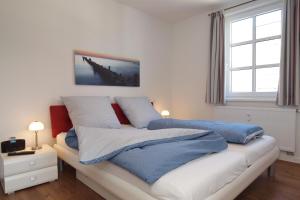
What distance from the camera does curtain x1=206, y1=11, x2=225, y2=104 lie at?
10.6 feet

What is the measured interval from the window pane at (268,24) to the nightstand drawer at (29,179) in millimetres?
3368

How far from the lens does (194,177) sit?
1.14 meters

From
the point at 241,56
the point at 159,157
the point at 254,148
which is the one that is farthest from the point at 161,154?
the point at 241,56

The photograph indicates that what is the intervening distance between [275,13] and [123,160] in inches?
119

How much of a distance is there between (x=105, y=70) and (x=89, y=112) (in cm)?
89

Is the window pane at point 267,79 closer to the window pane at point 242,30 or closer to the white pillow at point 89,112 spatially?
the window pane at point 242,30

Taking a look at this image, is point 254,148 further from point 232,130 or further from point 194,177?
point 194,177

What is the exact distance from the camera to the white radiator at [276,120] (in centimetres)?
263

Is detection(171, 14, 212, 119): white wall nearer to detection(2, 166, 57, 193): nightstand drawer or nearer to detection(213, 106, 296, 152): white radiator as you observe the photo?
detection(213, 106, 296, 152): white radiator

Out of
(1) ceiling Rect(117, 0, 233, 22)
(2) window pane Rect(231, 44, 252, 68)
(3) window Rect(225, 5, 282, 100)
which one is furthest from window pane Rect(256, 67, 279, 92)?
(1) ceiling Rect(117, 0, 233, 22)

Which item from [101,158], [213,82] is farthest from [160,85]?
[101,158]

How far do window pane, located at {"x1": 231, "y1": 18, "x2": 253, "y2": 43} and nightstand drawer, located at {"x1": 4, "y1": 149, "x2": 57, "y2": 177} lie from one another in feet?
10.4

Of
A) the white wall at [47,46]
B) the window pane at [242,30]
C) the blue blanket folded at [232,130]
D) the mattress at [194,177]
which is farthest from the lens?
the window pane at [242,30]

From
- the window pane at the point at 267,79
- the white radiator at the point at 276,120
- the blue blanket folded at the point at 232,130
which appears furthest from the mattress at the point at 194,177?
the window pane at the point at 267,79
